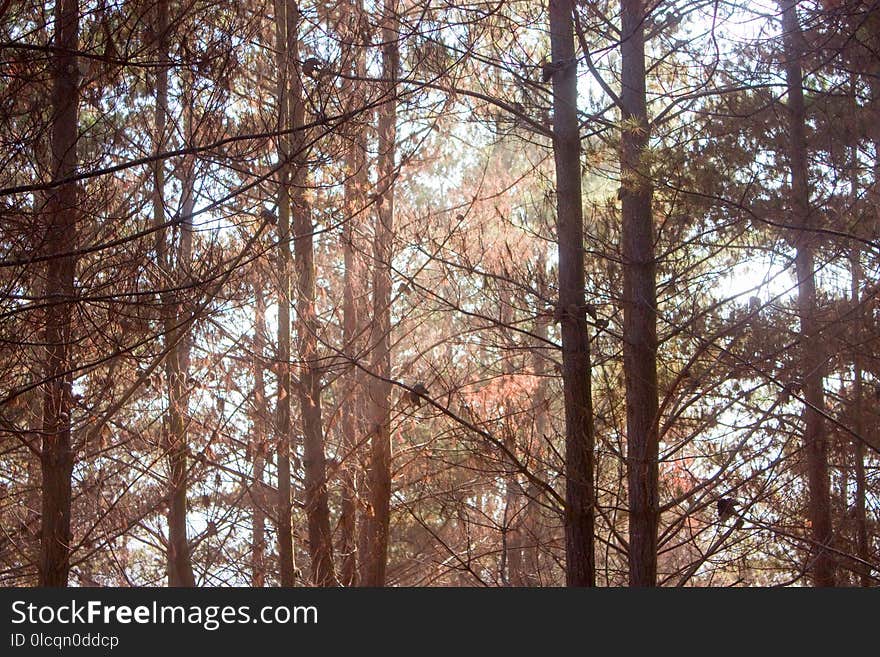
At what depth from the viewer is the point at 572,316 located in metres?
5.80

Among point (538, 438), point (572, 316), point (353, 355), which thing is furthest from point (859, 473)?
point (538, 438)

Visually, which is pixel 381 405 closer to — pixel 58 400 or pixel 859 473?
pixel 58 400

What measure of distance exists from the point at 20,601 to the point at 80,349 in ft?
5.16

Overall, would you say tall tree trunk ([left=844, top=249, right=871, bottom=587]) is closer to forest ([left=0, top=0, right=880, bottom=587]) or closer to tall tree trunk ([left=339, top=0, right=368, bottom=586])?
forest ([left=0, top=0, right=880, bottom=587])

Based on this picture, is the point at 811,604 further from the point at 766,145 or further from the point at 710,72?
the point at 766,145

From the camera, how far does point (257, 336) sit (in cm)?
831

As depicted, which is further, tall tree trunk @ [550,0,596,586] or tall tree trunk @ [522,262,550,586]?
tall tree trunk @ [522,262,550,586]

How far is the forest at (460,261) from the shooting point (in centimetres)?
488

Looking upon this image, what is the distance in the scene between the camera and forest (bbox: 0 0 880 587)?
16.0ft

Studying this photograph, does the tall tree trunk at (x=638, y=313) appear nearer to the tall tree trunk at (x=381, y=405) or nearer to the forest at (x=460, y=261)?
the forest at (x=460, y=261)

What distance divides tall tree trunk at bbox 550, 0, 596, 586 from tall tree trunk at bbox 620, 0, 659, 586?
31 cm

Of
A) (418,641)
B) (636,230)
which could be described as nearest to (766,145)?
(636,230)

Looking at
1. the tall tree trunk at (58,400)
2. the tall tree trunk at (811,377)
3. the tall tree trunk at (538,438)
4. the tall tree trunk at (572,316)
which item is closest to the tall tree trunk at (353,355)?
the tall tree trunk at (538,438)

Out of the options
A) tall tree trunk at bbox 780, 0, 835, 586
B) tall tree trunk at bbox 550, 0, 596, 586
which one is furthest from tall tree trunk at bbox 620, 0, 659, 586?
tall tree trunk at bbox 780, 0, 835, 586
